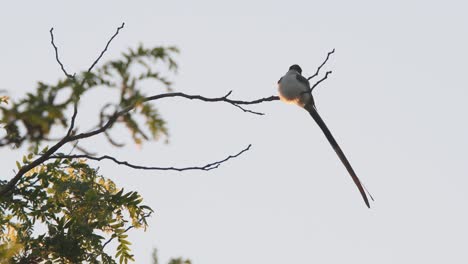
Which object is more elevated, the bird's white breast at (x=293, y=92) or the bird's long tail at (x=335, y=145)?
the bird's white breast at (x=293, y=92)

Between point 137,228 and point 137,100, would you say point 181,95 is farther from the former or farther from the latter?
point 137,228

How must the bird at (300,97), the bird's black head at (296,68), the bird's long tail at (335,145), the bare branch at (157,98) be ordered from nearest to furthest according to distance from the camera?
1. the bare branch at (157,98)
2. the bird's long tail at (335,145)
3. the bird at (300,97)
4. the bird's black head at (296,68)

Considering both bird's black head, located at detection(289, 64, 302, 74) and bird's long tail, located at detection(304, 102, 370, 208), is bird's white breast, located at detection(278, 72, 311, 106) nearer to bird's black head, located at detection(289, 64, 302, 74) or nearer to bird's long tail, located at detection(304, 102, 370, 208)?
bird's long tail, located at detection(304, 102, 370, 208)

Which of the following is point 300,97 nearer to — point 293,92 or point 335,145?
point 293,92

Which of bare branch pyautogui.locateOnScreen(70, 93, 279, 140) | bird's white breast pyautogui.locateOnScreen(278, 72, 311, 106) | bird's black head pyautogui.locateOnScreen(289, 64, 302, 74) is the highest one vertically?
bird's black head pyautogui.locateOnScreen(289, 64, 302, 74)

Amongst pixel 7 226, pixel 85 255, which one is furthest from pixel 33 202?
pixel 85 255

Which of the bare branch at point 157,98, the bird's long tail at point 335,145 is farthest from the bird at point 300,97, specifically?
the bare branch at point 157,98

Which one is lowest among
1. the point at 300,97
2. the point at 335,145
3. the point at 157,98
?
the point at 157,98

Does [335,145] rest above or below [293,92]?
below

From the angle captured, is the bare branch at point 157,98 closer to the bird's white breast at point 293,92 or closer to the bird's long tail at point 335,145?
the bird's long tail at point 335,145

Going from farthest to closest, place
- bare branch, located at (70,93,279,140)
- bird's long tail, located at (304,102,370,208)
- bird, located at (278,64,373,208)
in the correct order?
bird, located at (278,64,373,208)
bird's long tail, located at (304,102,370,208)
bare branch, located at (70,93,279,140)

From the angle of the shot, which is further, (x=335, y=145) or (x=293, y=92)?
(x=293, y=92)

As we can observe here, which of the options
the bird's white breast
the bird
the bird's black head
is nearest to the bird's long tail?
the bird

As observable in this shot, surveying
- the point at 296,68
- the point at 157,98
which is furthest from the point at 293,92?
the point at 157,98
